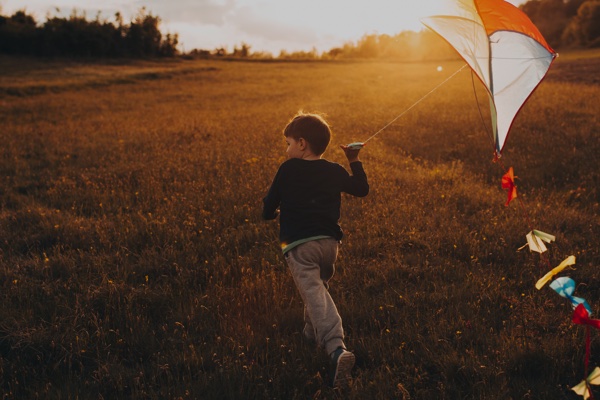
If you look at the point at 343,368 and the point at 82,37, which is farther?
the point at 82,37

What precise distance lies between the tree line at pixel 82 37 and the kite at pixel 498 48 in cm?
4343

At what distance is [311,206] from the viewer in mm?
3506

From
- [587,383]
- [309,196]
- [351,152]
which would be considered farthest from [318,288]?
[587,383]

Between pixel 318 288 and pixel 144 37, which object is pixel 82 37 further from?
pixel 318 288

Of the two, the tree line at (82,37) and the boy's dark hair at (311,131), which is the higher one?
the tree line at (82,37)

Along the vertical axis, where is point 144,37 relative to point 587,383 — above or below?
above

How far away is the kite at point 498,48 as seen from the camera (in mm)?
3293

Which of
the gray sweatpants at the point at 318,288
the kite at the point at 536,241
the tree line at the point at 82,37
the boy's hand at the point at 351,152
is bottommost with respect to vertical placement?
the gray sweatpants at the point at 318,288

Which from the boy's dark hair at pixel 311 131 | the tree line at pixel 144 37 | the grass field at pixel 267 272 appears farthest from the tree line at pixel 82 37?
Result: the boy's dark hair at pixel 311 131

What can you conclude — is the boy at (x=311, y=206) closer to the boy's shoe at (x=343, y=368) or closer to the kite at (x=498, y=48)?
the boy's shoe at (x=343, y=368)

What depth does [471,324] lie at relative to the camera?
12.5 ft

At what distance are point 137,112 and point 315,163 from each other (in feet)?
50.8

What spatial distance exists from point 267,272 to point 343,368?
5.99 feet

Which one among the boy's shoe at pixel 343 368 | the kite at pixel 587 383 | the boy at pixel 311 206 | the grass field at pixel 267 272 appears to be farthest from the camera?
the boy at pixel 311 206
